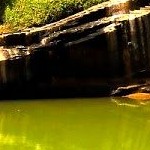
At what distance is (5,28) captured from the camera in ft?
69.5

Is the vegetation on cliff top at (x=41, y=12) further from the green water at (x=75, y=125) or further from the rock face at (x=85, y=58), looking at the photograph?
the green water at (x=75, y=125)

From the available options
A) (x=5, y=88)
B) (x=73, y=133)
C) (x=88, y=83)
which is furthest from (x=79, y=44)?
(x=73, y=133)

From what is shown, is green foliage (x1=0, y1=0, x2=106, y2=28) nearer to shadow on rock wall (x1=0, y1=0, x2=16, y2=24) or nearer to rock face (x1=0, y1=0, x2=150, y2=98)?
shadow on rock wall (x1=0, y1=0, x2=16, y2=24)

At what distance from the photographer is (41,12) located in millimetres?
21266

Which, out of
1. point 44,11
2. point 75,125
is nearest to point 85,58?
point 44,11

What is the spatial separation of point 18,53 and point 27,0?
4.58 meters

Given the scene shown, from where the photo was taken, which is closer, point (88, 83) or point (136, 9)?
point (88, 83)

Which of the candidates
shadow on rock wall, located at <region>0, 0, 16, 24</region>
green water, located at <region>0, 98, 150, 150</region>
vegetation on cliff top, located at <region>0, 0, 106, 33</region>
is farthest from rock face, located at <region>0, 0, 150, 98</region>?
shadow on rock wall, located at <region>0, 0, 16, 24</region>

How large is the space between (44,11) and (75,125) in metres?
9.12

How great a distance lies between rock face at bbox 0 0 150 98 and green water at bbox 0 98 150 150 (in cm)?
97

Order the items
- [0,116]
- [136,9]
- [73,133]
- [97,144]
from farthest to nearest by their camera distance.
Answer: [136,9], [0,116], [73,133], [97,144]

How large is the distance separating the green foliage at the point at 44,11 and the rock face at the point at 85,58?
2.55 m

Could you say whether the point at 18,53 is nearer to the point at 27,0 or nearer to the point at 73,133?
the point at 27,0

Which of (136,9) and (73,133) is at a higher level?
(136,9)
